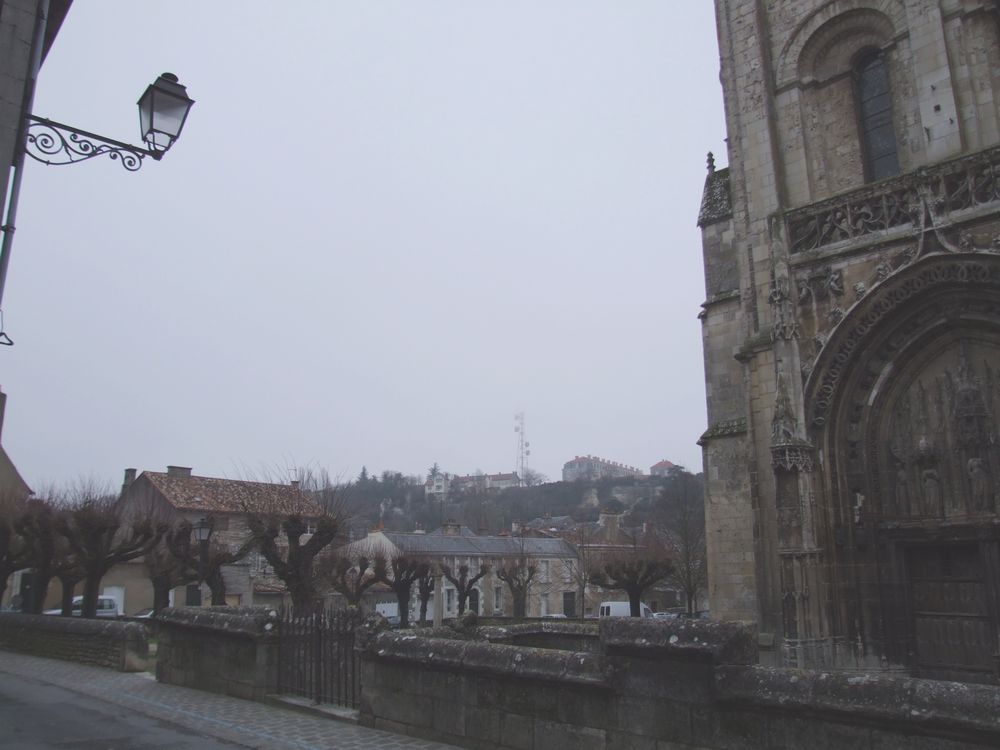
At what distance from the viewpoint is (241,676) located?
447 inches

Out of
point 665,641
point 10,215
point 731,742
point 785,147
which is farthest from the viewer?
point 785,147

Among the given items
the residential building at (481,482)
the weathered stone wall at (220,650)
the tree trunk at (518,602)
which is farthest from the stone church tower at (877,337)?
the residential building at (481,482)

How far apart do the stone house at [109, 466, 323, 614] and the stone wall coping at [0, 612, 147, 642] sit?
19660 mm

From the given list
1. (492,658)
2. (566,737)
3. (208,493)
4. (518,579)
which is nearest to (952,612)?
(566,737)

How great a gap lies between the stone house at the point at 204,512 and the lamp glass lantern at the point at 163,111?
34180 millimetres

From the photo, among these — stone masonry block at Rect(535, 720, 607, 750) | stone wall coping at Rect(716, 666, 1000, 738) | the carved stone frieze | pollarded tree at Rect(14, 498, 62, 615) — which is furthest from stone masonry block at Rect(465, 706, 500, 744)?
pollarded tree at Rect(14, 498, 62, 615)

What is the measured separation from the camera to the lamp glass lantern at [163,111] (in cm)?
712

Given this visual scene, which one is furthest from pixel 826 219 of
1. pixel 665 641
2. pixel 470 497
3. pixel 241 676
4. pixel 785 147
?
pixel 470 497

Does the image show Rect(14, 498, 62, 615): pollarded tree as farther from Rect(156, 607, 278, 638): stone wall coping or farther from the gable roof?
the gable roof

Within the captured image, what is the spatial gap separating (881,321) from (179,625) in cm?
1235

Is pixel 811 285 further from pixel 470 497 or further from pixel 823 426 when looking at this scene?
pixel 470 497

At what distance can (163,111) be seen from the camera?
7152 mm

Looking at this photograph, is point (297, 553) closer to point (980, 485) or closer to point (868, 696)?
point (980, 485)

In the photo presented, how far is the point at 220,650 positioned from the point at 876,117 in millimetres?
14578
